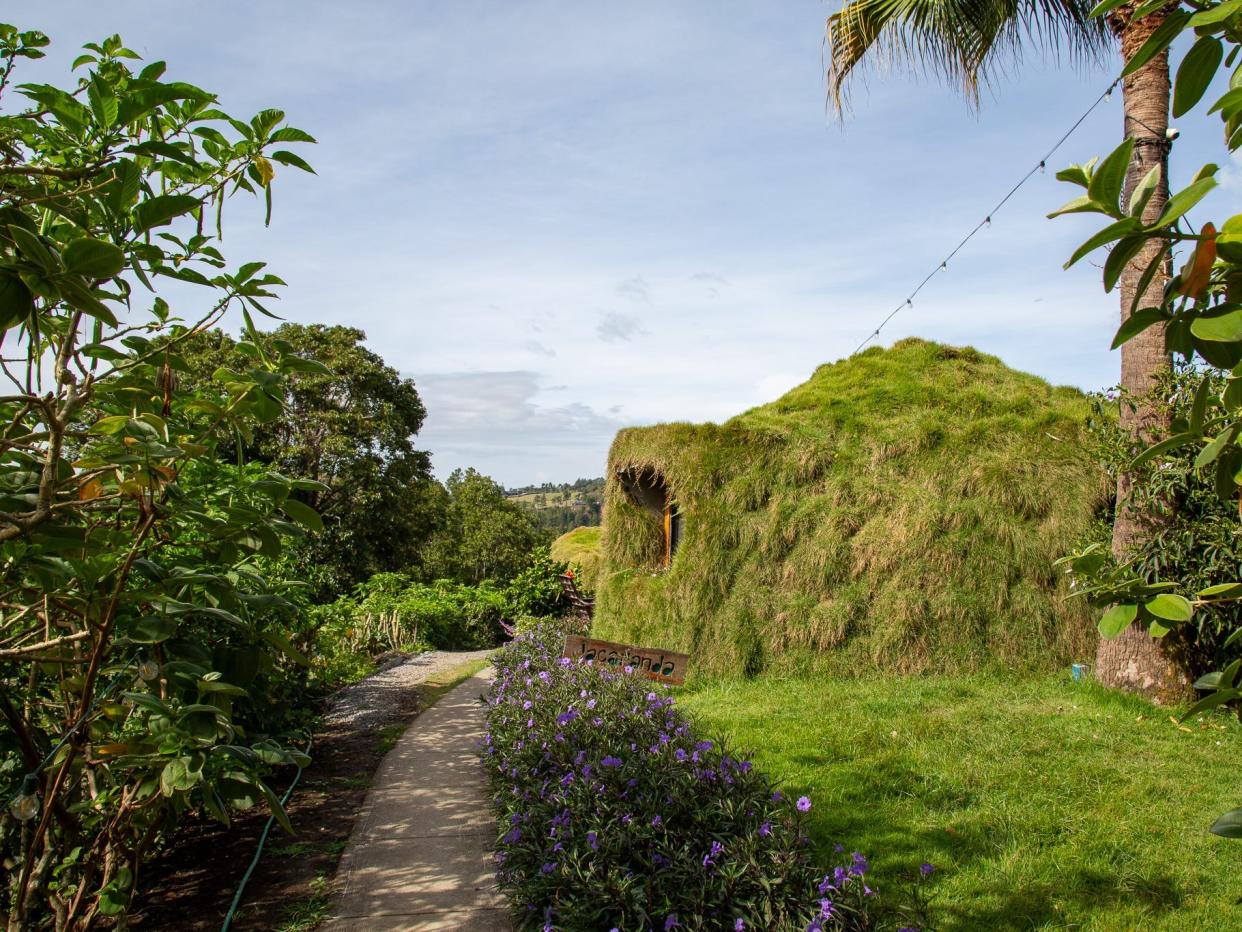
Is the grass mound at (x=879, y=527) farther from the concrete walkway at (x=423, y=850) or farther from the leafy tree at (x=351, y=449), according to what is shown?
the leafy tree at (x=351, y=449)

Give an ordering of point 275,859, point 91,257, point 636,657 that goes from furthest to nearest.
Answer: point 636,657
point 275,859
point 91,257

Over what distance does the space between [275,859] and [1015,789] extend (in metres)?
4.49

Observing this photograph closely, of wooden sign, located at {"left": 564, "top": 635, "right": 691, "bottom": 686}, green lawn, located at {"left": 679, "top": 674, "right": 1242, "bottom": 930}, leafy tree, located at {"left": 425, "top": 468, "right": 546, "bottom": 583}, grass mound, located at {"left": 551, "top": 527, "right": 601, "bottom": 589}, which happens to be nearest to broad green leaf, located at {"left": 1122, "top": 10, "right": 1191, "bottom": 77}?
green lawn, located at {"left": 679, "top": 674, "right": 1242, "bottom": 930}

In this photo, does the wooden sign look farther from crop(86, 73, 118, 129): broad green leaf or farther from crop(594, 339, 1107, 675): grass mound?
crop(86, 73, 118, 129): broad green leaf

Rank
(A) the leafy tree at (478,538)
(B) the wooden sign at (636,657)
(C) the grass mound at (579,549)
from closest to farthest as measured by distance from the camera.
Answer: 1. (B) the wooden sign at (636,657)
2. (C) the grass mound at (579,549)
3. (A) the leafy tree at (478,538)

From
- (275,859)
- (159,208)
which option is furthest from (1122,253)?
(275,859)

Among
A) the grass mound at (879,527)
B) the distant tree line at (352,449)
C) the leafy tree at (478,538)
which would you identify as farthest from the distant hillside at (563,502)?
the grass mound at (879,527)

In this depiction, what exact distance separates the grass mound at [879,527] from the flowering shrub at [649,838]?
11.6ft

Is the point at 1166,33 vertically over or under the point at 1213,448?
over

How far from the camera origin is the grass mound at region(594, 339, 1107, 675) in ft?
26.1

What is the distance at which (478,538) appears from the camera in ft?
119

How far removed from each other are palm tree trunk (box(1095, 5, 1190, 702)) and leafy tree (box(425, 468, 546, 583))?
89.9 feet

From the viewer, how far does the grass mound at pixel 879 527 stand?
7957mm

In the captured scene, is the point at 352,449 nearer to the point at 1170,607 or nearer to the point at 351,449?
the point at 351,449
